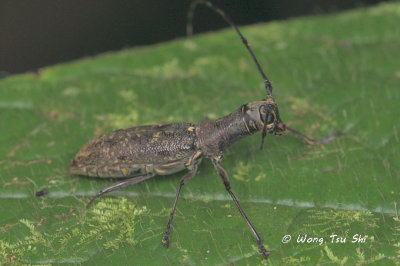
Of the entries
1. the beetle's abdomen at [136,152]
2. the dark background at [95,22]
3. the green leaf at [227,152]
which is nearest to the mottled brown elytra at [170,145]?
the beetle's abdomen at [136,152]

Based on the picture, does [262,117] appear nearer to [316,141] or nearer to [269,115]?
[269,115]

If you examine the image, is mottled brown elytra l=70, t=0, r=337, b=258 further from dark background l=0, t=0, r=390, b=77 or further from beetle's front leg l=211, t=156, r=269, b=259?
dark background l=0, t=0, r=390, b=77

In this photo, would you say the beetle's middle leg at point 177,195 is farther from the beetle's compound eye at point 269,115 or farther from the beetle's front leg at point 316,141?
the beetle's front leg at point 316,141

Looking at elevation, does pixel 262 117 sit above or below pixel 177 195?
above

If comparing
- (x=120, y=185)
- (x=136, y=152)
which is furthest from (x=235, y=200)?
(x=136, y=152)

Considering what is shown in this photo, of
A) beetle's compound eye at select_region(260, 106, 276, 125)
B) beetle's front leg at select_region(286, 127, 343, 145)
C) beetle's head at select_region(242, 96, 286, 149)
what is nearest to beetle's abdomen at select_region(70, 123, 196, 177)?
beetle's head at select_region(242, 96, 286, 149)

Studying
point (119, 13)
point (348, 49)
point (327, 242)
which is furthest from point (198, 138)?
point (119, 13)

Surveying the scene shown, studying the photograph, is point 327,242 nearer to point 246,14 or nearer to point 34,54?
point 246,14

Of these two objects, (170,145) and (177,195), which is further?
(170,145)
